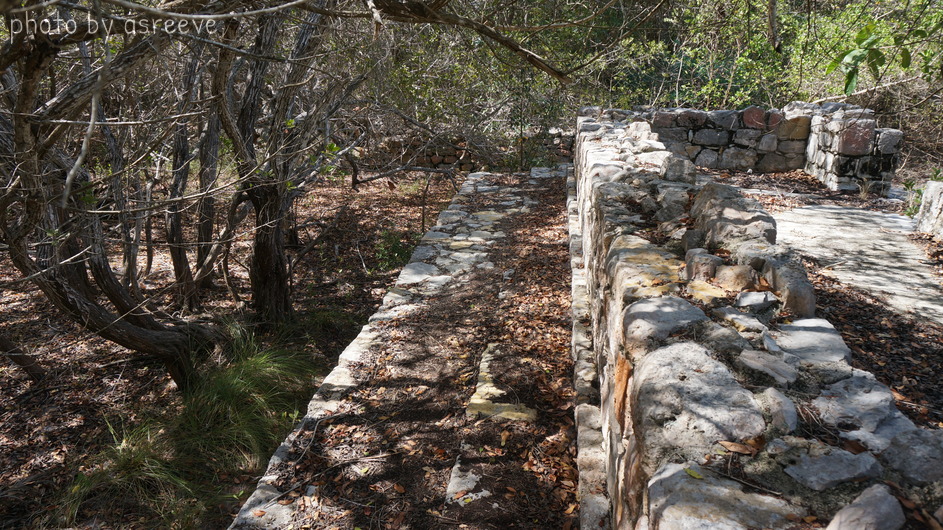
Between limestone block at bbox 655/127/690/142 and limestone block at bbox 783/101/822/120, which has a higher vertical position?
limestone block at bbox 783/101/822/120

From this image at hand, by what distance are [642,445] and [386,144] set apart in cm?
976

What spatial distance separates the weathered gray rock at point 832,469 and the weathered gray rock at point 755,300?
0.90 metres

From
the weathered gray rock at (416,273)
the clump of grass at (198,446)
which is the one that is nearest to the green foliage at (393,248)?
the weathered gray rock at (416,273)

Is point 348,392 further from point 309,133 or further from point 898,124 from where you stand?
point 898,124

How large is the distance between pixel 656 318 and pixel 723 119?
29.2 ft

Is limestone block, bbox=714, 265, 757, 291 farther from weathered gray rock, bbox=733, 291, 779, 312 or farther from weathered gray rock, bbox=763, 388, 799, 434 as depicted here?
weathered gray rock, bbox=763, 388, 799, 434

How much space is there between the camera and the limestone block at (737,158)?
→ 997 cm

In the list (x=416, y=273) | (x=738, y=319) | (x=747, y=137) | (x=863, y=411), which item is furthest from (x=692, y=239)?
(x=747, y=137)

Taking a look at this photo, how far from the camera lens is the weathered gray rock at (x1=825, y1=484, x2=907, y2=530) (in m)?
1.24

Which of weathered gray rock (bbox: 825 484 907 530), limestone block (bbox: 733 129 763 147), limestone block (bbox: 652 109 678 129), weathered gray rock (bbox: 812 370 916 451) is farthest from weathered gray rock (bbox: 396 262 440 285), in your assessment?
limestone block (bbox: 733 129 763 147)

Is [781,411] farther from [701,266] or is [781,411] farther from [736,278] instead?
[701,266]

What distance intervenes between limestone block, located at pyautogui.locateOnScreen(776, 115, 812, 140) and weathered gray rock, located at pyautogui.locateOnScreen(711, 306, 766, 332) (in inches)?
342

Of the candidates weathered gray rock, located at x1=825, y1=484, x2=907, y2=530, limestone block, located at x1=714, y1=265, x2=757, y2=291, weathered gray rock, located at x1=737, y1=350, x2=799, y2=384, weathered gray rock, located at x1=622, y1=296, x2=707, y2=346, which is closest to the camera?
weathered gray rock, located at x1=825, y1=484, x2=907, y2=530

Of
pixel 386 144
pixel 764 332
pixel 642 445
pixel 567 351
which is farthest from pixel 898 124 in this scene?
pixel 642 445
